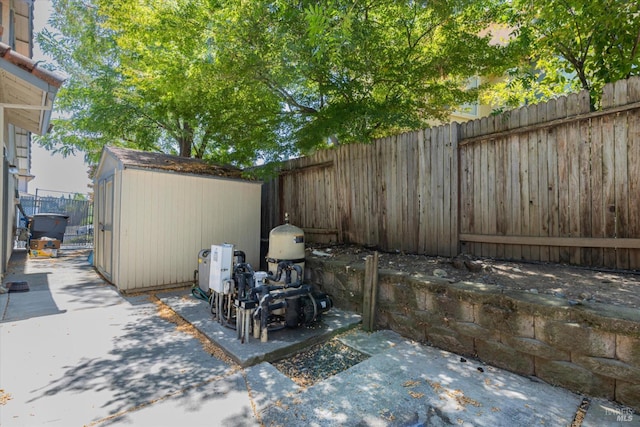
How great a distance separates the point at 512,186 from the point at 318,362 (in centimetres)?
296

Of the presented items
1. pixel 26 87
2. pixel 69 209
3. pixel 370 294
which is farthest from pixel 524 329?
pixel 69 209

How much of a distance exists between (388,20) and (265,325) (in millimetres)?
5038

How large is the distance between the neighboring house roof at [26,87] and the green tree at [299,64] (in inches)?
71.2

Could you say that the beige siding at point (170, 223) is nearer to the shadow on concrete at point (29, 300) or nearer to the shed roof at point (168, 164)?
the shed roof at point (168, 164)

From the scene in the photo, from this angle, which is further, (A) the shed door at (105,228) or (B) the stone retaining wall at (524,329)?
(A) the shed door at (105,228)

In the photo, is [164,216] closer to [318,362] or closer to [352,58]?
[318,362]

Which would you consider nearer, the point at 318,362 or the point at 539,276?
the point at 318,362

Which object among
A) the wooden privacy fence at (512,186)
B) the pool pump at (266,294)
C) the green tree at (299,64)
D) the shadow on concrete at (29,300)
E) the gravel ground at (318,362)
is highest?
the green tree at (299,64)

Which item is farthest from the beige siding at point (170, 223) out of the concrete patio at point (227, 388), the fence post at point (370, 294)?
the fence post at point (370, 294)

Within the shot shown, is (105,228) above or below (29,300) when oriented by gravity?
above

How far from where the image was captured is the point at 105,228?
6324mm

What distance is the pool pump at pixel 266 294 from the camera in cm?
336

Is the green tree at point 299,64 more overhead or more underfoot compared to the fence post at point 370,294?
more overhead

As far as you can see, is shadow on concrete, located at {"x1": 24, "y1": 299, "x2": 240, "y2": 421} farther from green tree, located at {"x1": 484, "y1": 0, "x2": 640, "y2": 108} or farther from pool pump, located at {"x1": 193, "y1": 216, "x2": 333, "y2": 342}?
green tree, located at {"x1": 484, "y1": 0, "x2": 640, "y2": 108}
